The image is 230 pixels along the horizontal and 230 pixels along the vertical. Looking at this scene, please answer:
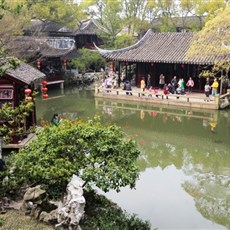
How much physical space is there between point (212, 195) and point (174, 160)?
9.45ft

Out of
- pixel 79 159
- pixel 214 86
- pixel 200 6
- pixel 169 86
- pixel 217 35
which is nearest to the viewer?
pixel 79 159

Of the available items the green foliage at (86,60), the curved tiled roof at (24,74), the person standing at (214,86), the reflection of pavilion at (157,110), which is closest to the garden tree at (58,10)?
the green foliage at (86,60)

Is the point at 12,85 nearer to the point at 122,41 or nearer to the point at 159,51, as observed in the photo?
the point at 159,51

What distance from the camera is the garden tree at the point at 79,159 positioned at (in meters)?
6.72

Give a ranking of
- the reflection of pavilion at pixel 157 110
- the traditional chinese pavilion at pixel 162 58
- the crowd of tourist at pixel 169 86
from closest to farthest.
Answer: the reflection of pavilion at pixel 157 110 < the crowd of tourist at pixel 169 86 < the traditional chinese pavilion at pixel 162 58

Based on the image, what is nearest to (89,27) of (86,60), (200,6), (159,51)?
(86,60)

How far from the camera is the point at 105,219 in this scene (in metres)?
6.80

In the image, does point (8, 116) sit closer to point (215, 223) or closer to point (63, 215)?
point (63, 215)

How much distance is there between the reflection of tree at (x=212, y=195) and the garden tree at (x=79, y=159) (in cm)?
251

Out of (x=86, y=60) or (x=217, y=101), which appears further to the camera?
(x=86, y=60)

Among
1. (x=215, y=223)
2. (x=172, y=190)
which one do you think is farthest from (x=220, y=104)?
(x=215, y=223)

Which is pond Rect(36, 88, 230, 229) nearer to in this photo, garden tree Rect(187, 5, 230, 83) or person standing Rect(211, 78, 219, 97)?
person standing Rect(211, 78, 219, 97)

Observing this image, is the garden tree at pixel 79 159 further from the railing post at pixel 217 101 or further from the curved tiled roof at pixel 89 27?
the curved tiled roof at pixel 89 27

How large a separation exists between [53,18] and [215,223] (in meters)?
27.7
